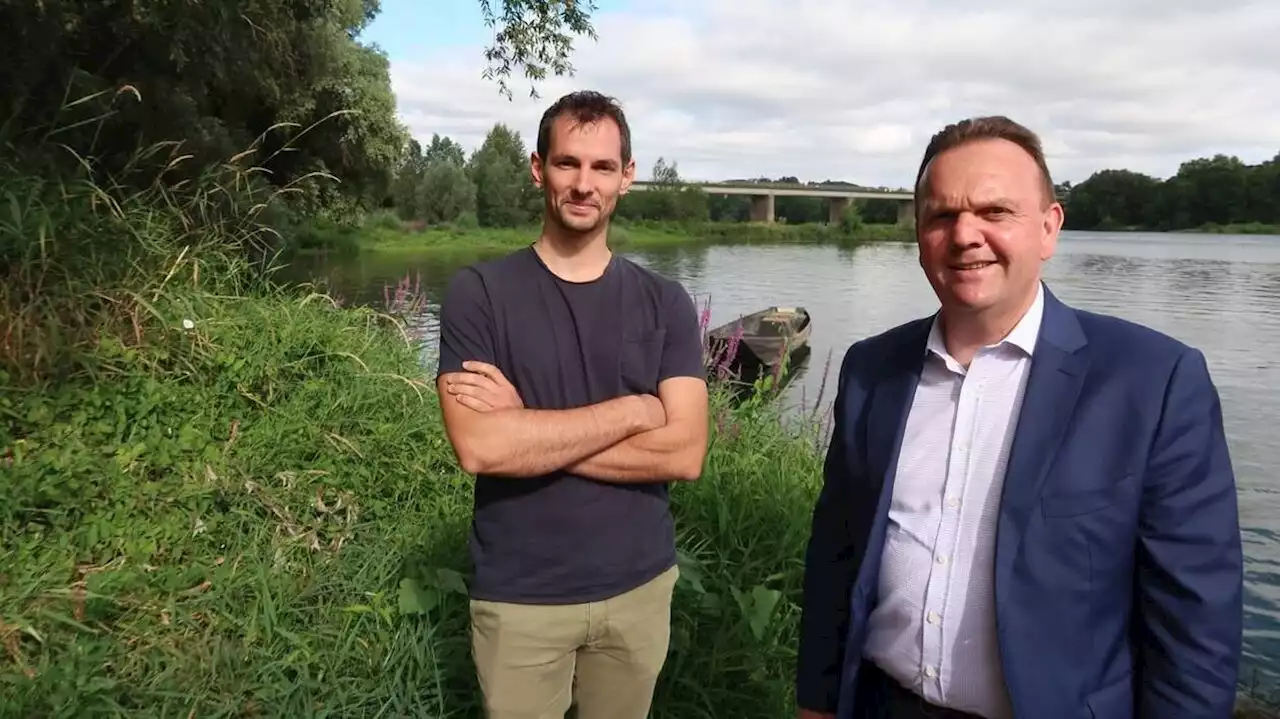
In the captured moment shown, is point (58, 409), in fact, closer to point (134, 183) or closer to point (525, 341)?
point (134, 183)

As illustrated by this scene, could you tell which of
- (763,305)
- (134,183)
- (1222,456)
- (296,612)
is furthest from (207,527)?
(763,305)

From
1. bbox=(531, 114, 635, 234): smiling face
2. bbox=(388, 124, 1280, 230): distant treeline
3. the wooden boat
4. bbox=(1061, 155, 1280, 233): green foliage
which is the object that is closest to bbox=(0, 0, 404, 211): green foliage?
bbox=(531, 114, 635, 234): smiling face

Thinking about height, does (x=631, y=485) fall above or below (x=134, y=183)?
below

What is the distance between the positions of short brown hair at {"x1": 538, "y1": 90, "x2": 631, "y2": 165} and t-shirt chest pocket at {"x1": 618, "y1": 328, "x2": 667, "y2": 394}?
1.63 feet

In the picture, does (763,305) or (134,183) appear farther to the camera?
(763,305)

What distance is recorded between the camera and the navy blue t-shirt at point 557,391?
85.4 inches

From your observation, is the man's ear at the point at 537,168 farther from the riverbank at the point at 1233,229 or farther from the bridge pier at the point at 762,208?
the riverbank at the point at 1233,229

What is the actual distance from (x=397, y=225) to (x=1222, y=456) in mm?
53921

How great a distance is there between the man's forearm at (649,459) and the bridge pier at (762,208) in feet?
302

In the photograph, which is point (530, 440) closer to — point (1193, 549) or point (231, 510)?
point (1193, 549)

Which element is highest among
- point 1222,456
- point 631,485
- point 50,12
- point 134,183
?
point 50,12

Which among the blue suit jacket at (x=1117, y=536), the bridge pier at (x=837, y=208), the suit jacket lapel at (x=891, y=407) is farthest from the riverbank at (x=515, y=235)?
the blue suit jacket at (x=1117, y=536)

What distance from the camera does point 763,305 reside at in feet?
95.5

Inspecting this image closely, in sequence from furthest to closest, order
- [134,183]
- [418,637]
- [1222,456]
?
1. [134,183]
2. [418,637]
3. [1222,456]
